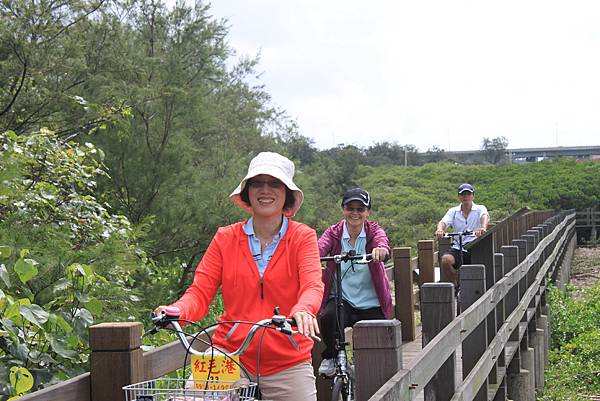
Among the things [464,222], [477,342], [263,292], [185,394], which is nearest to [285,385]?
[263,292]

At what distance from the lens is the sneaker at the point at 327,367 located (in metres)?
5.22

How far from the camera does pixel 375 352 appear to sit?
3062mm

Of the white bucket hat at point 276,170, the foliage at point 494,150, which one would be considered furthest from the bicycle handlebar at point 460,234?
the foliage at point 494,150

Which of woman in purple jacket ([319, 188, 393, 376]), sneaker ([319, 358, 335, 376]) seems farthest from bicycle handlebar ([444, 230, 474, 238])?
sneaker ([319, 358, 335, 376])

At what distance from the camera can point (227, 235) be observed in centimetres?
375

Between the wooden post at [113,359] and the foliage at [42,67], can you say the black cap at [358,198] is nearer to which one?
the wooden post at [113,359]

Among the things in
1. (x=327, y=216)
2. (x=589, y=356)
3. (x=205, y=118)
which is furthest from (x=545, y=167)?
(x=589, y=356)

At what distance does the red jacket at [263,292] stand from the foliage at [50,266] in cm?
60

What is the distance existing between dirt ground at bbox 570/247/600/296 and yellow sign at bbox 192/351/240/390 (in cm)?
2203

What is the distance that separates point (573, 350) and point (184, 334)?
1125 centimetres

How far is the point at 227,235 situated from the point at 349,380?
188 cm

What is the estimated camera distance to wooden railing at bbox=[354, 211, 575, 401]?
10.2 feet

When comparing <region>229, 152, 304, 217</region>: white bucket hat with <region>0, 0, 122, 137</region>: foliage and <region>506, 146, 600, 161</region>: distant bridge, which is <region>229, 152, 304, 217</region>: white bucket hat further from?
<region>506, 146, 600, 161</region>: distant bridge

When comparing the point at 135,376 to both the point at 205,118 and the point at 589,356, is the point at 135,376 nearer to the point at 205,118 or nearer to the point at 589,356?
the point at 589,356
